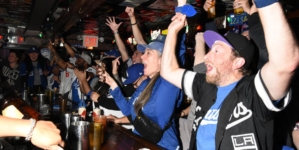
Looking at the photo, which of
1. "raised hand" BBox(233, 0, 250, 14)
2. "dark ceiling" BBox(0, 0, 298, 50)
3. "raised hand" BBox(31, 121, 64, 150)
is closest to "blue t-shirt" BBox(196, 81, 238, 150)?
"raised hand" BBox(31, 121, 64, 150)

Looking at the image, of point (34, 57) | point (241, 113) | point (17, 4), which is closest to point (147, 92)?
point (241, 113)

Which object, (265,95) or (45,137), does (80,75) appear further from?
(265,95)

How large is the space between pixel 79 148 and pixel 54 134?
585 millimetres

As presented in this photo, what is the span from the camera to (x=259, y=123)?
1417 millimetres

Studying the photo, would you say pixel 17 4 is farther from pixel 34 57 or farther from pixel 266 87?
pixel 266 87

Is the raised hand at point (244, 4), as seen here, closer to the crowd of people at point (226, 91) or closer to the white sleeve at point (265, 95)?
the crowd of people at point (226, 91)

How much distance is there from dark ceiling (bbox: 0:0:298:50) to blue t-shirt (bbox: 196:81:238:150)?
6.73ft

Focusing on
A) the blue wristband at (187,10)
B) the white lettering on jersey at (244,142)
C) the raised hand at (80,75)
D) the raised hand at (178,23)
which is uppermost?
the blue wristband at (187,10)

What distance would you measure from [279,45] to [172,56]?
1063mm

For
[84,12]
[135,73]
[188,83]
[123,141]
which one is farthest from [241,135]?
[84,12]

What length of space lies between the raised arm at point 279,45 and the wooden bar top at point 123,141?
866mm

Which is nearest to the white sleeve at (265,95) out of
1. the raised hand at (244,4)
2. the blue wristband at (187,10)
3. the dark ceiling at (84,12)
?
the blue wristband at (187,10)

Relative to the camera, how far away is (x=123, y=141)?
1.94 metres

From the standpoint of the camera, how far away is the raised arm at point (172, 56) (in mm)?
2129
